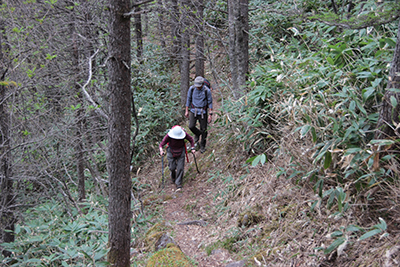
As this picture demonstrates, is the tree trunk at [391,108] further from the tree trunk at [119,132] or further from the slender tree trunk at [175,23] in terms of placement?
the slender tree trunk at [175,23]

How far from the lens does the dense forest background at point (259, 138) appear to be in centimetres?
341

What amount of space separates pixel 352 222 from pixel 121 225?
9.43 ft

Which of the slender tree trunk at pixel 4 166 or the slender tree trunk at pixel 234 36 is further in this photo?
the slender tree trunk at pixel 234 36

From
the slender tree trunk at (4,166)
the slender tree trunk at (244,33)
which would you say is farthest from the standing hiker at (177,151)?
the slender tree trunk at (4,166)

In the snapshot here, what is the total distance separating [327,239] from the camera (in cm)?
362

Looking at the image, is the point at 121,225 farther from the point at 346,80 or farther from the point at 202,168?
the point at 202,168

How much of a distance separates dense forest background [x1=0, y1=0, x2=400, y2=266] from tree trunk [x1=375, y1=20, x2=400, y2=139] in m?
0.01

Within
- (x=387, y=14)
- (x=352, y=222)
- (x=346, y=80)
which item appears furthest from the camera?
(x=346, y=80)

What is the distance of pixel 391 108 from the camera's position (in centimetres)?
331

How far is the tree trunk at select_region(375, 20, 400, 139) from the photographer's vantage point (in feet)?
10.3

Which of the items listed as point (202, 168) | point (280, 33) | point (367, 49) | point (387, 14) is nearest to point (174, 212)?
point (202, 168)

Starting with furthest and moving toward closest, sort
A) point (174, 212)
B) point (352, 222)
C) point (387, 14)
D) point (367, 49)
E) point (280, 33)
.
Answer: point (280, 33)
point (174, 212)
point (367, 49)
point (352, 222)
point (387, 14)

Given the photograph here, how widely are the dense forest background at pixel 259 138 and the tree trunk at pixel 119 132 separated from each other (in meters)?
0.02

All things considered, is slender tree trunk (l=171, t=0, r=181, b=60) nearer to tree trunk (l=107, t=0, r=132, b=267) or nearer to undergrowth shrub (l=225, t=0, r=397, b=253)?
undergrowth shrub (l=225, t=0, r=397, b=253)
